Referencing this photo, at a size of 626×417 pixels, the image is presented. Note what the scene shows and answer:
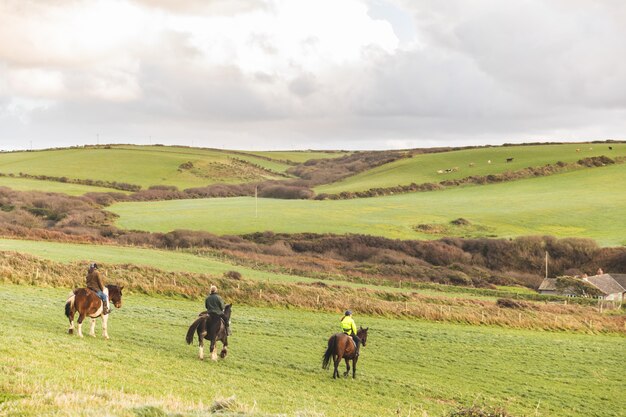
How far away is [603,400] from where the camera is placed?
86.2 ft

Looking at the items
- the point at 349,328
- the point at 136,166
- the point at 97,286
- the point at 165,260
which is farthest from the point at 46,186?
the point at 349,328

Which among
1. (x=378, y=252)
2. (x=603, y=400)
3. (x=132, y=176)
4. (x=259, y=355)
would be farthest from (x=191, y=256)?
(x=132, y=176)

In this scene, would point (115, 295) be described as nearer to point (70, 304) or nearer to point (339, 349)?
point (70, 304)

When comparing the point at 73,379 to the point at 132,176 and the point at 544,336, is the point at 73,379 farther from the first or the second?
the point at 132,176

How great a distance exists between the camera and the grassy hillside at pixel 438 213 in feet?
303

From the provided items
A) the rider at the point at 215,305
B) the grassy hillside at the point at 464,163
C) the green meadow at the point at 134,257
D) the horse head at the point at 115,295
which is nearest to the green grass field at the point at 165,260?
the green meadow at the point at 134,257

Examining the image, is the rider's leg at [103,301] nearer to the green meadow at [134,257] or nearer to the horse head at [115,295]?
the horse head at [115,295]

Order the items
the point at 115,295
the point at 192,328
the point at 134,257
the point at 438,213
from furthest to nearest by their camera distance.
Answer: the point at 438,213, the point at 134,257, the point at 115,295, the point at 192,328

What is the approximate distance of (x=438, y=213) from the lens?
4045 inches

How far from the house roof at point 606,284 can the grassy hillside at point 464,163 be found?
61674 mm

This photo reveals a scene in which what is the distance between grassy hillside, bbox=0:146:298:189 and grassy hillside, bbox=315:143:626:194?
107 ft

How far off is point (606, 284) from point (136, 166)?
12312 cm

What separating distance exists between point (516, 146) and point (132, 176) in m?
95.7

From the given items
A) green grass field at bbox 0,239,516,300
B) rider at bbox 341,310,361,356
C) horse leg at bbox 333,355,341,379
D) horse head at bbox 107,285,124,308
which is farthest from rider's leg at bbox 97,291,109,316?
green grass field at bbox 0,239,516,300
